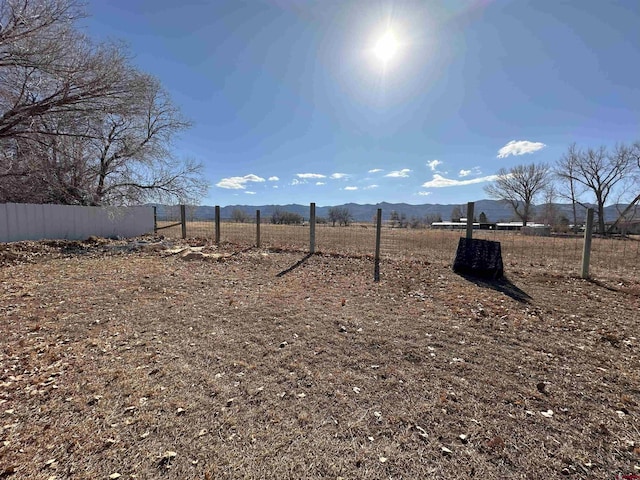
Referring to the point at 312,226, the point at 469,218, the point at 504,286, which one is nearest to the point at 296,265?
the point at 312,226

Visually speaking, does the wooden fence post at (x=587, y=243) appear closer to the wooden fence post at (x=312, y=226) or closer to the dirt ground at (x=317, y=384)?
the dirt ground at (x=317, y=384)

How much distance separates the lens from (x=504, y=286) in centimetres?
540

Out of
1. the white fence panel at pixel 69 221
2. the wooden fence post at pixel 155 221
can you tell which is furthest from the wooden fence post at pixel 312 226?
the wooden fence post at pixel 155 221

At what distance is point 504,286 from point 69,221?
1527 centimetres

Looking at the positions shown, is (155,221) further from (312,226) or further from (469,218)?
(469,218)

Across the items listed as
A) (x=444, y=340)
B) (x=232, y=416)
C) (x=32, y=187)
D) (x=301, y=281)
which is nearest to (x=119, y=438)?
(x=232, y=416)

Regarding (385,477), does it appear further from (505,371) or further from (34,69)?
(34,69)

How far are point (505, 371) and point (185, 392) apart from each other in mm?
2802

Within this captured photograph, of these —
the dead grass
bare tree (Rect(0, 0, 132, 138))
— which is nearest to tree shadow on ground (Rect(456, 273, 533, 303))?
the dead grass

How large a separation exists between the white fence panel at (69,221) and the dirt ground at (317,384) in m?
7.63

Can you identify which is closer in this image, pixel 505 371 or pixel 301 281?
pixel 505 371

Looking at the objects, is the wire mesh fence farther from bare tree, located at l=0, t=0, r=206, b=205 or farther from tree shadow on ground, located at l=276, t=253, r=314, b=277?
bare tree, located at l=0, t=0, r=206, b=205

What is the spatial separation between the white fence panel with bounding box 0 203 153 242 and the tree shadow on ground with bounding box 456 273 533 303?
13.4 meters

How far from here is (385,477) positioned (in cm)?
160
